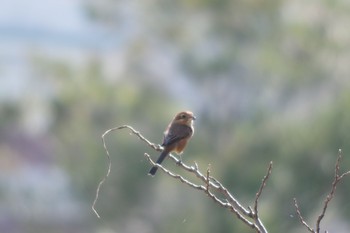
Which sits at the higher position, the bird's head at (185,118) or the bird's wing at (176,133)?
the bird's head at (185,118)

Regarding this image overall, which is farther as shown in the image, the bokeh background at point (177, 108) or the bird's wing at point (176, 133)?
the bokeh background at point (177, 108)

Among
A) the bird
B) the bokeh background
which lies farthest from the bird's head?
the bokeh background

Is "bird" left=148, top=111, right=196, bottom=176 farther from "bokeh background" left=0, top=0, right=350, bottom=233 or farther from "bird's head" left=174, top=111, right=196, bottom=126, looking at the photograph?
"bokeh background" left=0, top=0, right=350, bottom=233

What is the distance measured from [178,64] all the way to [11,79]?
125 inches

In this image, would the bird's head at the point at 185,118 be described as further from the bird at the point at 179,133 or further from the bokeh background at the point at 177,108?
the bokeh background at the point at 177,108

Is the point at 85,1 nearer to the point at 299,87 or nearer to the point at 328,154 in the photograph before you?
the point at 299,87

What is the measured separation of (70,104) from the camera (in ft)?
67.1

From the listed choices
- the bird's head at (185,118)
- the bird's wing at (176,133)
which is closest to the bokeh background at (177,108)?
the bird's head at (185,118)

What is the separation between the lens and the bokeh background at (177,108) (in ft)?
59.1

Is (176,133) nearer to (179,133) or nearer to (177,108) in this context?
(179,133)

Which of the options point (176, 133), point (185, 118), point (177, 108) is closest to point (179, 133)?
point (176, 133)

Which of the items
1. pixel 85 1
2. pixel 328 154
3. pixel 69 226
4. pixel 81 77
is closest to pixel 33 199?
pixel 69 226

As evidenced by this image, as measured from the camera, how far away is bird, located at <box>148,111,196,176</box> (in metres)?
5.42

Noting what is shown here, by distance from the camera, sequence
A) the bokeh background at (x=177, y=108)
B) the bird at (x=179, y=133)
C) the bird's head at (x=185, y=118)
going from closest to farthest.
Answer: the bird at (x=179, y=133), the bird's head at (x=185, y=118), the bokeh background at (x=177, y=108)
